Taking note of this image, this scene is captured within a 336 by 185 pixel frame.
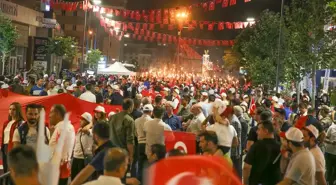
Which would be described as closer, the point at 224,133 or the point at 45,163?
the point at 45,163

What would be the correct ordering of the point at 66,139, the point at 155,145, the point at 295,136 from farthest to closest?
the point at 66,139
the point at 155,145
the point at 295,136

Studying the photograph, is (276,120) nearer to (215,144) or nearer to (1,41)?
A: (215,144)

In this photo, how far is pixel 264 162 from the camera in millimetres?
7773

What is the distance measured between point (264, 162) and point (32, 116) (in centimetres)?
360

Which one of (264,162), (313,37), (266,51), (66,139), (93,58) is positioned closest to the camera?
(264,162)

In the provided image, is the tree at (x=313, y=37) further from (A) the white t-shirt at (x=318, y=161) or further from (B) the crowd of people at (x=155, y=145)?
(A) the white t-shirt at (x=318, y=161)

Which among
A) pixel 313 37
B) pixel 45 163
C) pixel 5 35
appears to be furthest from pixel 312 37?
pixel 45 163

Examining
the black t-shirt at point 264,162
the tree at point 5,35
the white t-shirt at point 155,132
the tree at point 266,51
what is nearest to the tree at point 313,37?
the tree at point 266,51

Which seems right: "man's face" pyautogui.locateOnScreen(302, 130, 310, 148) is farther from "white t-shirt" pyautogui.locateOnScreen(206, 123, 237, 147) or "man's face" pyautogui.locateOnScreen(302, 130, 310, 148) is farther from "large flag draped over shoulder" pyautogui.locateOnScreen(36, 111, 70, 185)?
"large flag draped over shoulder" pyautogui.locateOnScreen(36, 111, 70, 185)

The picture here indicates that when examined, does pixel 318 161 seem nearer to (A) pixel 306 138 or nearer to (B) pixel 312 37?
(A) pixel 306 138

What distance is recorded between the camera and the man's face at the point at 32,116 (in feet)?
27.9

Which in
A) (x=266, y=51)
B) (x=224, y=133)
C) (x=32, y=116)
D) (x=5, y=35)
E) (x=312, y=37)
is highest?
(x=312, y=37)

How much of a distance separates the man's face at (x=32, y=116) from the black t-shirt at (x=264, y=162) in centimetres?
329

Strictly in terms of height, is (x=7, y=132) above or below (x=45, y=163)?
below
